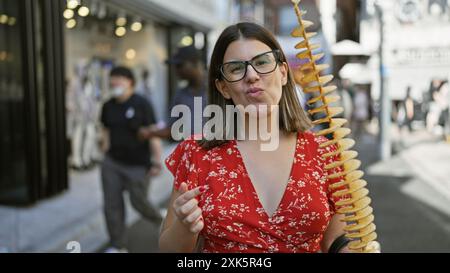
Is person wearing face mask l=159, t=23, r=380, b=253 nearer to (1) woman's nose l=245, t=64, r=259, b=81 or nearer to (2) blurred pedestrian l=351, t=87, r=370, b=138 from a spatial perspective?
(1) woman's nose l=245, t=64, r=259, b=81

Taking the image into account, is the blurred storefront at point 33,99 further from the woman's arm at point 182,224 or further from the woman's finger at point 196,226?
the woman's finger at point 196,226

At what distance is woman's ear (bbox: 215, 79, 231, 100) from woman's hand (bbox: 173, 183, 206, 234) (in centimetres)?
46

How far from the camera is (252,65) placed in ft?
5.62

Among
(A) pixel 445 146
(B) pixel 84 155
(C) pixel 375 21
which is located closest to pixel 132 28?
(B) pixel 84 155

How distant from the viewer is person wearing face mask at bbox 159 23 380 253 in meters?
1.68

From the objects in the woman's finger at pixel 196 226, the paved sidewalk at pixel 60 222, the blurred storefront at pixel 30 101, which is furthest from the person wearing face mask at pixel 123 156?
the woman's finger at pixel 196 226

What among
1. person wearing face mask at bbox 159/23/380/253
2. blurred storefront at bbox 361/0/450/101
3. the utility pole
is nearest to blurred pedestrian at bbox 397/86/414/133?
blurred storefront at bbox 361/0/450/101

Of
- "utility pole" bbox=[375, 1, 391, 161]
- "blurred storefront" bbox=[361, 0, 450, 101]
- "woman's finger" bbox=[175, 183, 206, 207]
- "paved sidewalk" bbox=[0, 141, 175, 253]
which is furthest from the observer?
"blurred storefront" bbox=[361, 0, 450, 101]

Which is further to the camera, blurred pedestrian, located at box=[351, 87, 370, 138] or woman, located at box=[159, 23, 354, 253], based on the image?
blurred pedestrian, located at box=[351, 87, 370, 138]

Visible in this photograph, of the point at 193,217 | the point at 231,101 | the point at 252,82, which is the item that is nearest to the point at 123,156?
the point at 231,101

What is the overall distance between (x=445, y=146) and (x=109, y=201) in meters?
11.1

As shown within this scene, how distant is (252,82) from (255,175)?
12.4 inches

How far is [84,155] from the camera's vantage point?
9.80 metres

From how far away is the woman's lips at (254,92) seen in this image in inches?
66.9
